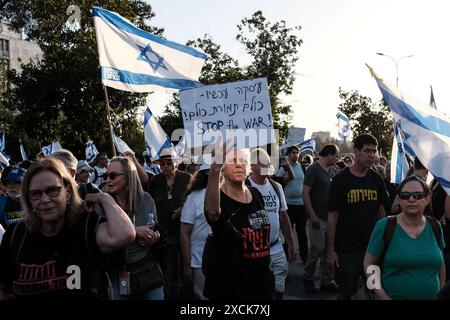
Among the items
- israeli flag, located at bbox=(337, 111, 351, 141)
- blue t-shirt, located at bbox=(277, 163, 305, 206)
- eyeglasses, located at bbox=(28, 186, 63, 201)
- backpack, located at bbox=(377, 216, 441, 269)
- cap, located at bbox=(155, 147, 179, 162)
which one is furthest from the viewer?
israeli flag, located at bbox=(337, 111, 351, 141)

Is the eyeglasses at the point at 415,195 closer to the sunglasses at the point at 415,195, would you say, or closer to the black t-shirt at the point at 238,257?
the sunglasses at the point at 415,195

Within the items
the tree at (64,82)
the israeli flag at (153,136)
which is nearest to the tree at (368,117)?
the tree at (64,82)

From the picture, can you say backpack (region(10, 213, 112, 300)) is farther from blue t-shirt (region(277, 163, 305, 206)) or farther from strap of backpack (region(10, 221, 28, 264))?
blue t-shirt (region(277, 163, 305, 206))

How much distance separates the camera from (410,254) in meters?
4.42

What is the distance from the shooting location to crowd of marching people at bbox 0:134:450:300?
3.30m

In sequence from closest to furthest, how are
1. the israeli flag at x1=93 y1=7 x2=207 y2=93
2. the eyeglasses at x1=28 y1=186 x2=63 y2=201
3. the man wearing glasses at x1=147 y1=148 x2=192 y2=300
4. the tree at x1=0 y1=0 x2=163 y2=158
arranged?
the eyeglasses at x1=28 y1=186 x2=63 y2=201 → the man wearing glasses at x1=147 y1=148 x2=192 y2=300 → the israeli flag at x1=93 y1=7 x2=207 y2=93 → the tree at x1=0 y1=0 x2=163 y2=158

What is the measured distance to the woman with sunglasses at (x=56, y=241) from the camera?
324 centimetres

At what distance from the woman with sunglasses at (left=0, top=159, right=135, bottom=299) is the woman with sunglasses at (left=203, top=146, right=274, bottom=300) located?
41.9 inches

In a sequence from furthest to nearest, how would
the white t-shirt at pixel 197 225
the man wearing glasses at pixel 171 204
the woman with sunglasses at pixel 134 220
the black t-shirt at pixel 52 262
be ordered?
1. the man wearing glasses at pixel 171 204
2. the white t-shirt at pixel 197 225
3. the woman with sunglasses at pixel 134 220
4. the black t-shirt at pixel 52 262

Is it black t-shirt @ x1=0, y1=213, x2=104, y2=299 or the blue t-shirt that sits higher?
the blue t-shirt

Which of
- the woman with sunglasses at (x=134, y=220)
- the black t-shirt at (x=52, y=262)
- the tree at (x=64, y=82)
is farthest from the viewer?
Answer: the tree at (x=64, y=82)

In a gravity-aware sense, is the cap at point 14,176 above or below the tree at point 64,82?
below

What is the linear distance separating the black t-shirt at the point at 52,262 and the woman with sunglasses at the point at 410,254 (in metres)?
2.09

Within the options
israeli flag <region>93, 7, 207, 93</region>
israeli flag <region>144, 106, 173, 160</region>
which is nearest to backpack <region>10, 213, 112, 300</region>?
israeli flag <region>93, 7, 207, 93</region>
